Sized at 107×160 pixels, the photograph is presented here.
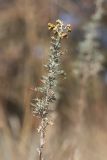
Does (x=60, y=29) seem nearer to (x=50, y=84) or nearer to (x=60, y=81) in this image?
(x=50, y=84)

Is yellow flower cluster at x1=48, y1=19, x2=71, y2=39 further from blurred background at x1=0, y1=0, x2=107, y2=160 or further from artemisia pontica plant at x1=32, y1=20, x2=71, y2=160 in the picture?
blurred background at x1=0, y1=0, x2=107, y2=160

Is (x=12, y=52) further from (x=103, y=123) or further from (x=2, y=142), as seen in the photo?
(x=2, y=142)

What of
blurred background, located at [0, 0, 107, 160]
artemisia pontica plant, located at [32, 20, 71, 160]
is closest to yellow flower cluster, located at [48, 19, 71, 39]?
artemisia pontica plant, located at [32, 20, 71, 160]

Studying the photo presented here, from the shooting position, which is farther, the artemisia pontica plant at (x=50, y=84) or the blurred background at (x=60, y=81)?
the blurred background at (x=60, y=81)

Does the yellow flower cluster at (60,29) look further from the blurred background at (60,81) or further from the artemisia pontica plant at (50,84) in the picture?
the blurred background at (60,81)

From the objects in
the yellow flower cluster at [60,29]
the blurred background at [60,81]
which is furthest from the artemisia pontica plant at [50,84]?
the blurred background at [60,81]

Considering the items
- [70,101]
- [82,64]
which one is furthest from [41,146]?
[70,101]
